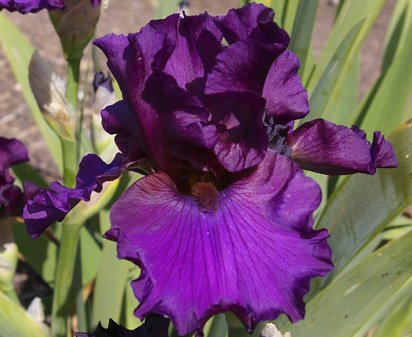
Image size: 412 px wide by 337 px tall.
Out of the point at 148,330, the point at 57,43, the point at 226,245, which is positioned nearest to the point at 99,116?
the point at 148,330

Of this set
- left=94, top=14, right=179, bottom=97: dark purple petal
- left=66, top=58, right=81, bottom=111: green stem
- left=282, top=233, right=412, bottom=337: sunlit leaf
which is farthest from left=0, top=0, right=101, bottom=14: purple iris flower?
left=282, top=233, right=412, bottom=337: sunlit leaf

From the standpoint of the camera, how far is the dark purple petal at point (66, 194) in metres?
0.58

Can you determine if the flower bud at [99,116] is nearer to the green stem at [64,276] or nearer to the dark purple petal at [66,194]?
the green stem at [64,276]

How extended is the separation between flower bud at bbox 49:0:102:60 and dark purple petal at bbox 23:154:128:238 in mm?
330

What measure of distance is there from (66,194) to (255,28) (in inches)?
8.0

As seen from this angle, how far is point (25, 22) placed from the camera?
9.25 ft

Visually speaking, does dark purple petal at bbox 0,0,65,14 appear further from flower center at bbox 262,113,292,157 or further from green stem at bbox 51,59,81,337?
flower center at bbox 262,113,292,157

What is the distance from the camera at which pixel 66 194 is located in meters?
0.59

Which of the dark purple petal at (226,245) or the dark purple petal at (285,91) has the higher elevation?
the dark purple petal at (285,91)

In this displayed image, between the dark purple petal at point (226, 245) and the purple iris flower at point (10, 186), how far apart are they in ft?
1.54

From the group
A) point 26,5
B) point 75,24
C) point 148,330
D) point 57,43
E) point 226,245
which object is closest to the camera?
point 226,245

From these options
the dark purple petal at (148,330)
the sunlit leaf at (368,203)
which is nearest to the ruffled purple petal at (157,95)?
the dark purple petal at (148,330)

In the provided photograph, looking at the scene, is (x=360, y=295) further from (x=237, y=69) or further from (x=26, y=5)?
(x=26, y=5)

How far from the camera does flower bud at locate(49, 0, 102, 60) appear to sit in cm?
91
